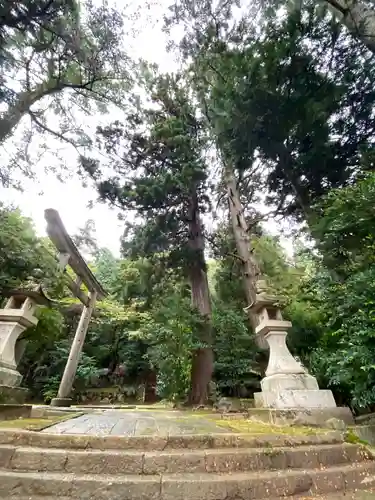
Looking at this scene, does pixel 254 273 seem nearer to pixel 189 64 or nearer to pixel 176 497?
pixel 176 497

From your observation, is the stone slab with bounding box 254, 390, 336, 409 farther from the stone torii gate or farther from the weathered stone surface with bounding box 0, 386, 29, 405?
the stone torii gate

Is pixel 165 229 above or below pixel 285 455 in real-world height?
above

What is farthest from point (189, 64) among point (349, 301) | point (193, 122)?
point (349, 301)

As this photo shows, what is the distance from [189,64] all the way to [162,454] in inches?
395

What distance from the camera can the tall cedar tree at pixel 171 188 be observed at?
22.8ft

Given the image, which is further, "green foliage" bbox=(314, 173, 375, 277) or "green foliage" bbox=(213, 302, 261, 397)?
"green foliage" bbox=(213, 302, 261, 397)

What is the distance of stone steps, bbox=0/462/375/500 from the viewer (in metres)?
1.51

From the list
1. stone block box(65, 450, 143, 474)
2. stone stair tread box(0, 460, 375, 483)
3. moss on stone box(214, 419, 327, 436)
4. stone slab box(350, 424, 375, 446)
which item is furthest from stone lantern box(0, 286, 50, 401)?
stone slab box(350, 424, 375, 446)

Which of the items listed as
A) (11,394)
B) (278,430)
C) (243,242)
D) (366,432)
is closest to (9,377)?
(11,394)

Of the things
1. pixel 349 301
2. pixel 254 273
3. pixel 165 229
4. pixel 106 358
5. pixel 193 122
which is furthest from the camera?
pixel 106 358

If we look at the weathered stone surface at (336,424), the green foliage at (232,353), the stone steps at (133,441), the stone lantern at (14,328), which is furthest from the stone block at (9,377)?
the green foliage at (232,353)

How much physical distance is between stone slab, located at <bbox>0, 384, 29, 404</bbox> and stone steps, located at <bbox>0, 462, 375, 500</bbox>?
207cm

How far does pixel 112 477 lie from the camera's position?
162 centimetres

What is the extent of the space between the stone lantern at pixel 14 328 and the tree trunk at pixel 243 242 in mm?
4099
